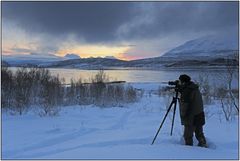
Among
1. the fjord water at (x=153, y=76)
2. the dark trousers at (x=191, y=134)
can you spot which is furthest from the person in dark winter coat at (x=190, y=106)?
the fjord water at (x=153, y=76)

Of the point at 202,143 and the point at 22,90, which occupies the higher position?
the point at 22,90

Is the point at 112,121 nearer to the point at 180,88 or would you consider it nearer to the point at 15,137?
the point at 15,137

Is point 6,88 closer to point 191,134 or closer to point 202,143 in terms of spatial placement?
point 191,134

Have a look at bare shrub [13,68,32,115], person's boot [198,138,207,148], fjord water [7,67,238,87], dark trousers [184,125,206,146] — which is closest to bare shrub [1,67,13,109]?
bare shrub [13,68,32,115]

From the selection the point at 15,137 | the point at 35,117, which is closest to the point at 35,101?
the point at 35,117

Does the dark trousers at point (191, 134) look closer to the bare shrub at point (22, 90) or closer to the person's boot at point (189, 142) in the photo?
the person's boot at point (189, 142)

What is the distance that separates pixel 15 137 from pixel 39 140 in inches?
26.9

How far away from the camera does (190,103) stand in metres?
6.46

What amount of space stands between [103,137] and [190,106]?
2.08 meters

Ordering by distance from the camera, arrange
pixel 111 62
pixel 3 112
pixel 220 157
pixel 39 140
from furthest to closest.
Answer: pixel 111 62 → pixel 3 112 → pixel 39 140 → pixel 220 157

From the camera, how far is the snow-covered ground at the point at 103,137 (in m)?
5.86

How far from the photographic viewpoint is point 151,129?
834 cm

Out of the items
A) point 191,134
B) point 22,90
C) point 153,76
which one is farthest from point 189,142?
point 153,76

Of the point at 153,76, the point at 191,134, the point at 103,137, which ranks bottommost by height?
the point at 103,137
